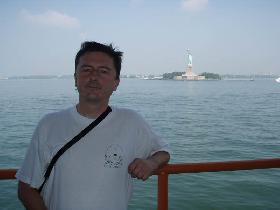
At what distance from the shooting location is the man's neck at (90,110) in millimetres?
1687

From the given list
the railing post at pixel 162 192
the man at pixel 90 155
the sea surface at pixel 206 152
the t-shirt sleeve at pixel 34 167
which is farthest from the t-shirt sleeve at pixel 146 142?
the sea surface at pixel 206 152

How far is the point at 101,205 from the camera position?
1.54m

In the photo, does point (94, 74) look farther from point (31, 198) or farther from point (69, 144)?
point (31, 198)

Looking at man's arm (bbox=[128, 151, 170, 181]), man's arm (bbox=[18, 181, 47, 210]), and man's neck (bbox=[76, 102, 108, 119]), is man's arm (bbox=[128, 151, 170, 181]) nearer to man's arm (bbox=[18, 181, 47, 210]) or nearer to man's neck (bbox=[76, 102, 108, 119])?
man's neck (bbox=[76, 102, 108, 119])

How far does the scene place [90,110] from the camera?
1.69 m

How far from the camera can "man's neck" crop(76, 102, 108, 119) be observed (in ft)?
5.53

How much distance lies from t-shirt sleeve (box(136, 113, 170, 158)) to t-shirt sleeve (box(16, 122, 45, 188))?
48cm

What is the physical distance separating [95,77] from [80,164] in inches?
17.9

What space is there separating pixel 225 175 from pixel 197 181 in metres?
1.22

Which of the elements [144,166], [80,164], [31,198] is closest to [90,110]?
[80,164]

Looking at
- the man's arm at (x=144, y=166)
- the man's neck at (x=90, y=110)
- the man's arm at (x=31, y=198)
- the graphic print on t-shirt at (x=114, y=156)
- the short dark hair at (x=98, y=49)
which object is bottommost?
the man's arm at (x=31, y=198)

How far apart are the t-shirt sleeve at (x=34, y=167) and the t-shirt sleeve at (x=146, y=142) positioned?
0.48 metres

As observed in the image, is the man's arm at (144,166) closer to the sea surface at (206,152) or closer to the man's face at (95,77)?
the man's face at (95,77)

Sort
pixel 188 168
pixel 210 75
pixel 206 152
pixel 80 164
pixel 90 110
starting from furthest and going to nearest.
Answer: pixel 210 75 < pixel 206 152 < pixel 188 168 < pixel 90 110 < pixel 80 164
